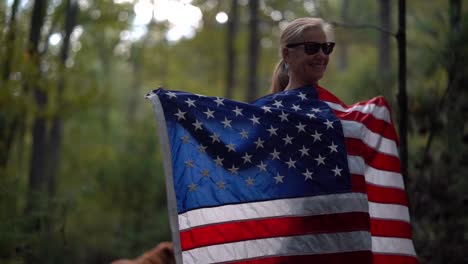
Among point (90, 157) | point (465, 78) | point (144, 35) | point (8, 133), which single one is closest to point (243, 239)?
point (465, 78)

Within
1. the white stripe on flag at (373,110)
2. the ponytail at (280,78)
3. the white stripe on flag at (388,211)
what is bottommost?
the white stripe on flag at (388,211)

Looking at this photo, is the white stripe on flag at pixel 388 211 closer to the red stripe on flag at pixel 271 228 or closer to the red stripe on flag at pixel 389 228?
the red stripe on flag at pixel 389 228

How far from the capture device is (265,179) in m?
3.88

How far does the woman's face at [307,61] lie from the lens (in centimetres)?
400

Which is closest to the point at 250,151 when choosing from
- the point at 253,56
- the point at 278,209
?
the point at 278,209

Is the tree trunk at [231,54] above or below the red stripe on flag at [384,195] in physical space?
above

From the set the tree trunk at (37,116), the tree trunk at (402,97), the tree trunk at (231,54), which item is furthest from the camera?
the tree trunk at (231,54)

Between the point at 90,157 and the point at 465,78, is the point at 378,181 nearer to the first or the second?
the point at 465,78

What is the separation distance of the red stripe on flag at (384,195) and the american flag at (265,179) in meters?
0.30

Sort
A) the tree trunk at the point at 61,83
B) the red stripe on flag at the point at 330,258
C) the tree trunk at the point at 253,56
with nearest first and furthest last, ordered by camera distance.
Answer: the red stripe on flag at the point at 330,258, the tree trunk at the point at 61,83, the tree trunk at the point at 253,56

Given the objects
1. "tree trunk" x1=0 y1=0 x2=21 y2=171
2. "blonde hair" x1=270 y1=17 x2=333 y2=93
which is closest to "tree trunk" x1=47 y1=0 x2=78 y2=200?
"tree trunk" x1=0 y1=0 x2=21 y2=171

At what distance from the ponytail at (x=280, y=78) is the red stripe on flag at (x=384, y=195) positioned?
872 mm

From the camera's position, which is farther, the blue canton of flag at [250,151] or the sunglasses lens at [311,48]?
the sunglasses lens at [311,48]

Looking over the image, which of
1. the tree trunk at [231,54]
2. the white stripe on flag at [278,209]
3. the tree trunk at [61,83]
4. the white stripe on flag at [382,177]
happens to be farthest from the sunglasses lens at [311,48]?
the tree trunk at [231,54]
